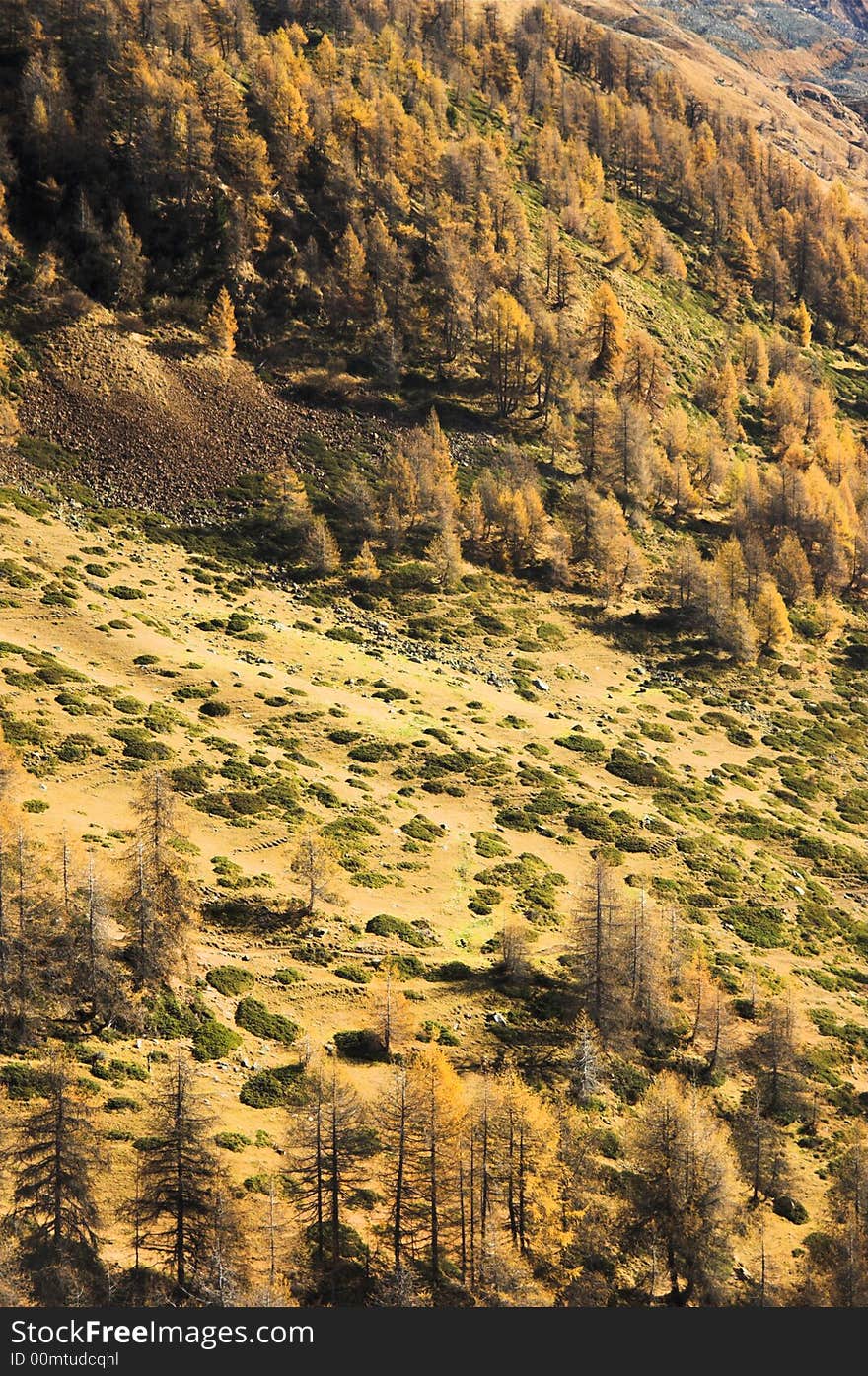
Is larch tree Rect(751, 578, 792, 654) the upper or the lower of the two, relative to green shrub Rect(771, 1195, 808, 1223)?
lower

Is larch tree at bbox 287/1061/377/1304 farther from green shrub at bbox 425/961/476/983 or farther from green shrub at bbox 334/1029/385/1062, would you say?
green shrub at bbox 425/961/476/983

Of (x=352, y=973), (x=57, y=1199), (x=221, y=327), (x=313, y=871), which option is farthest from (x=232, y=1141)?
(x=221, y=327)

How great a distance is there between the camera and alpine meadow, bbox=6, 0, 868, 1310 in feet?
111

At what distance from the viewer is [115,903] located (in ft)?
135

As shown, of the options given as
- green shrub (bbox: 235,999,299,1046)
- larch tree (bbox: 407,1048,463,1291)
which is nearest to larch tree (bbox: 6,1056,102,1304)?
larch tree (bbox: 407,1048,463,1291)

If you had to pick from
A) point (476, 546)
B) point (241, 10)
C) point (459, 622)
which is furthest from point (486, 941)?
point (241, 10)

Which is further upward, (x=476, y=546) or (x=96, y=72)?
(x=96, y=72)

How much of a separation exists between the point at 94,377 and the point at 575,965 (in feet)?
276

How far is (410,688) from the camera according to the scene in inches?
3108

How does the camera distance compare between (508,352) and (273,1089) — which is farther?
(508,352)

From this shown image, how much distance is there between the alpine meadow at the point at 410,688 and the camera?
1334 inches

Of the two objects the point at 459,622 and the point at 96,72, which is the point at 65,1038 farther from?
the point at 96,72

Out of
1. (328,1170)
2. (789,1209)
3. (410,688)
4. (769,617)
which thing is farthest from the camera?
(769,617)

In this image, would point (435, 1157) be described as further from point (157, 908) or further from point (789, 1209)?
point (789, 1209)
